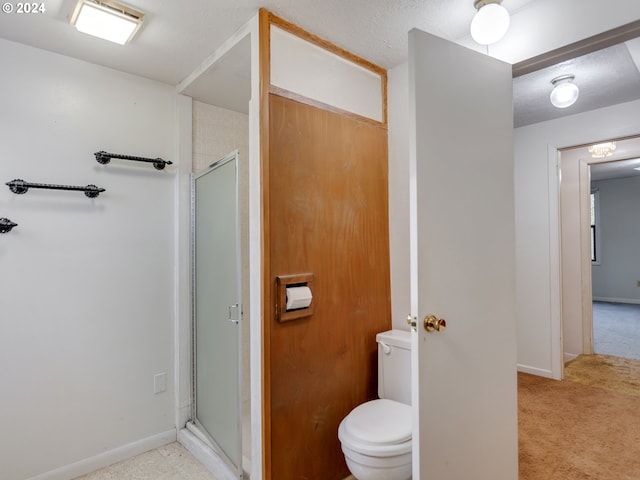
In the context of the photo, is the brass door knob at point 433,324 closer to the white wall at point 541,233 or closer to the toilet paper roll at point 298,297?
the toilet paper roll at point 298,297

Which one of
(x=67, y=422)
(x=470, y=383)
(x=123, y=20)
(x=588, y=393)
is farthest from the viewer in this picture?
(x=588, y=393)

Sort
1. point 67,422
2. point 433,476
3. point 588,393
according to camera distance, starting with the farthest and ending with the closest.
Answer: point 588,393 < point 67,422 < point 433,476

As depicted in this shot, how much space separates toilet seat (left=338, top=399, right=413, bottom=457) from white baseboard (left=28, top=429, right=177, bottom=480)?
1371 millimetres

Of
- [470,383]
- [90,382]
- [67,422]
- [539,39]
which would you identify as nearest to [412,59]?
[539,39]

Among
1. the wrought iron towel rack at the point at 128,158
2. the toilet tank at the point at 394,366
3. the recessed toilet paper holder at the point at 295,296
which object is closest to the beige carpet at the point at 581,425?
the toilet tank at the point at 394,366

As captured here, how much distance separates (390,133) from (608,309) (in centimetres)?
676

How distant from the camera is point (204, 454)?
2.08 meters

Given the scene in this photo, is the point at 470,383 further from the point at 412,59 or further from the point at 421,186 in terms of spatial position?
the point at 412,59

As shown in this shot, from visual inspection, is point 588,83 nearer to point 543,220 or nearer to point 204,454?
point 543,220

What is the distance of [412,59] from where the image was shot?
1337mm

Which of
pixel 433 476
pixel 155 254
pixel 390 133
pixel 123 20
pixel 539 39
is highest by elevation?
pixel 123 20

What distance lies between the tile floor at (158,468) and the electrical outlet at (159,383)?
366mm

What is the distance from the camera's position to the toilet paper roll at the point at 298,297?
1.67 metres

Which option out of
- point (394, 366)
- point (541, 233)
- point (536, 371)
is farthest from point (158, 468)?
point (541, 233)
